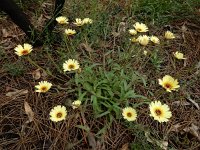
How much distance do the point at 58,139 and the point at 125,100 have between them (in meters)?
0.47

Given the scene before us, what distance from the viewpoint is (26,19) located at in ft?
7.50

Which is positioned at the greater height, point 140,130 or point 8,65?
point 8,65

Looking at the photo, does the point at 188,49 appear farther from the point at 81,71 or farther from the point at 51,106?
the point at 51,106

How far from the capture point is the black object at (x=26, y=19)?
2133mm

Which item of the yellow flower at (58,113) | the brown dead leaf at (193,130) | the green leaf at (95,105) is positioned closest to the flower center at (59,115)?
the yellow flower at (58,113)

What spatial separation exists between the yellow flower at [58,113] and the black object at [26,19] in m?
0.62

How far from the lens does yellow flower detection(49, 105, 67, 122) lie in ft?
6.21

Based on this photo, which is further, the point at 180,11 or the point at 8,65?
the point at 180,11

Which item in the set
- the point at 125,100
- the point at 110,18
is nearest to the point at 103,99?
the point at 125,100

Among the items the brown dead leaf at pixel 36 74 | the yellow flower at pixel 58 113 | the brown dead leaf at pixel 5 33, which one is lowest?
the brown dead leaf at pixel 36 74

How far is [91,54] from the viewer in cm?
243

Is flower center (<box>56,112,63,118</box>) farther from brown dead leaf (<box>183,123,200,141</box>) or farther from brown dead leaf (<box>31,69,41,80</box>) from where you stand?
brown dead leaf (<box>183,123,200,141</box>)

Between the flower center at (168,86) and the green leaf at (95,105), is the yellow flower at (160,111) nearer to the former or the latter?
the flower center at (168,86)

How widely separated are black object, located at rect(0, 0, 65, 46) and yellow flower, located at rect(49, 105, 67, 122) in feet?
2.02
